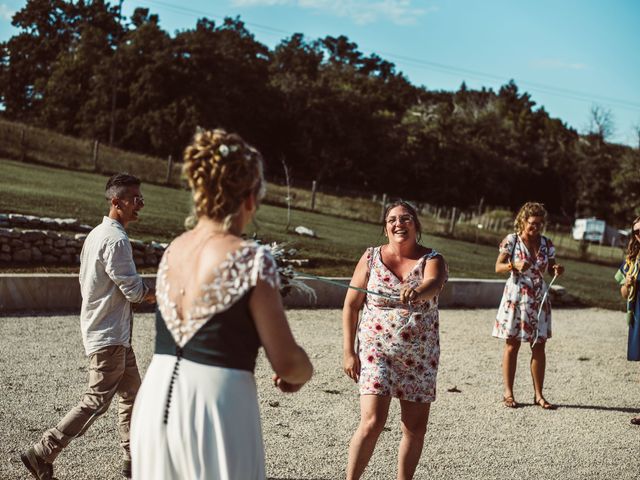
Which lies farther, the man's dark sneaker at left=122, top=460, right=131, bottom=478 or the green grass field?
the green grass field

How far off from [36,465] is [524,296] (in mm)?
5094

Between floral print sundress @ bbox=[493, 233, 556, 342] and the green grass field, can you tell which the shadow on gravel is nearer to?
floral print sundress @ bbox=[493, 233, 556, 342]

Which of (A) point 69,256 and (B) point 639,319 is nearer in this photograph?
(B) point 639,319

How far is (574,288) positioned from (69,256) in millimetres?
13227

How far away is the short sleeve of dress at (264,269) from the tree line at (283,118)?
45.3m

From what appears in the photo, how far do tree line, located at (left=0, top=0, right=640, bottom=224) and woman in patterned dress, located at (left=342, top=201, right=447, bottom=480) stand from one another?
43.0 meters

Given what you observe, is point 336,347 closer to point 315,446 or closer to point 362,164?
point 315,446

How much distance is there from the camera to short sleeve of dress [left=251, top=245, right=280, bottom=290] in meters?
2.51

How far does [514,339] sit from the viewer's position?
7.85 metres

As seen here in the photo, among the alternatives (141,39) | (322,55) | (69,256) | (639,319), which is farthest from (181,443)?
(322,55)

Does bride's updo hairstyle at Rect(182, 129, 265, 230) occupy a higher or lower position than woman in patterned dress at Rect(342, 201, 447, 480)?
higher

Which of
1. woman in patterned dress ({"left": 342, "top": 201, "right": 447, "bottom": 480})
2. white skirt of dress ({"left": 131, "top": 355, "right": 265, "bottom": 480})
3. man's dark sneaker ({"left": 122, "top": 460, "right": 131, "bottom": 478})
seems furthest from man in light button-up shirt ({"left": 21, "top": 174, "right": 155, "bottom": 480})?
white skirt of dress ({"left": 131, "top": 355, "right": 265, "bottom": 480})

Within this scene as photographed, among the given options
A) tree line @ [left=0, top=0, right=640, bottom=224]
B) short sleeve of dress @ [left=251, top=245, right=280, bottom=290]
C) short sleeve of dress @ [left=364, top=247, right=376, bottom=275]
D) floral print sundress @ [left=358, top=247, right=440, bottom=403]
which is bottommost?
floral print sundress @ [left=358, top=247, right=440, bottom=403]

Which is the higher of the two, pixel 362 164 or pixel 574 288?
pixel 362 164
